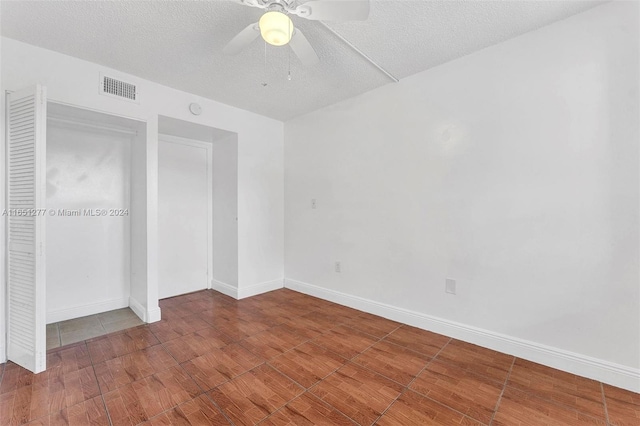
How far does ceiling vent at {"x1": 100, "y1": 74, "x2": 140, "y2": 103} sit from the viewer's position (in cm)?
270

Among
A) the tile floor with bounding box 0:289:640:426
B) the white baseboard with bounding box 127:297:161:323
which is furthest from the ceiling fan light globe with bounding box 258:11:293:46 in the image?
the white baseboard with bounding box 127:297:161:323

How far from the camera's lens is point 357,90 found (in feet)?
10.7


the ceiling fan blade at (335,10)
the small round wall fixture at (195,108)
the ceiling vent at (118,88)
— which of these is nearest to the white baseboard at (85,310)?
the ceiling vent at (118,88)

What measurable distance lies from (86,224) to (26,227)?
1.12 m

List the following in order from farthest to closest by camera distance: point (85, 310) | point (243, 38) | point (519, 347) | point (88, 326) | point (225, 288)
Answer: point (225, 288)
point (85, 310)
point (88, 326)
point (519, 347)
point (243, 38)

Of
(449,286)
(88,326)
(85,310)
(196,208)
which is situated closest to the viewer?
(449,286)

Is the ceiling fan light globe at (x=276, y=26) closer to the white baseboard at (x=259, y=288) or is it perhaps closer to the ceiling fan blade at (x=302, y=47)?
the ceiling fan blade at (x=302, y=47)

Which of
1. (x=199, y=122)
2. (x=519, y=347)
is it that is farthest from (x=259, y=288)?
(x=519, y=347)

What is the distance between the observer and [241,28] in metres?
2.18

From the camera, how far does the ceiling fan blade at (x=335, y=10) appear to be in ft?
4.87

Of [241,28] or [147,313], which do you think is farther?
[147,313]

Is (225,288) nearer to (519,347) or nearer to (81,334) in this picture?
(81,334)

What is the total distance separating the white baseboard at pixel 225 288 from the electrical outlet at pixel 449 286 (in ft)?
8.66

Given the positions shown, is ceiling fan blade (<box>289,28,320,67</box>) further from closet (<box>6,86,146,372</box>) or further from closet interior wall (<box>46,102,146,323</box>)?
closet interior wall (<box>46,102,146,323</box>)
